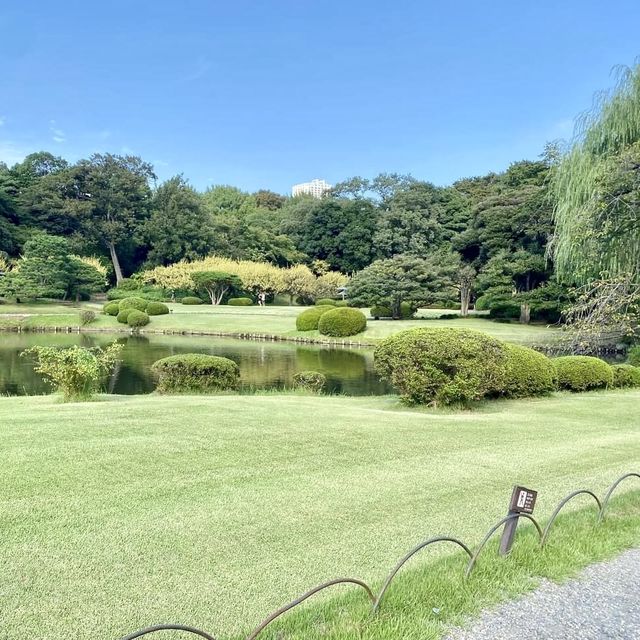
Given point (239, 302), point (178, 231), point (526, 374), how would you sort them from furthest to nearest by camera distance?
point (178, 231) → point (239, 302) → point (526, 374)

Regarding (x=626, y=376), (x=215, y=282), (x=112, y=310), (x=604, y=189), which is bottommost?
(x=112, y=310)

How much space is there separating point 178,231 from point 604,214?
4630 cm

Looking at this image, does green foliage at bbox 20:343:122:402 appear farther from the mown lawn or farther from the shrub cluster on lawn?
the shrub cluster on lawn

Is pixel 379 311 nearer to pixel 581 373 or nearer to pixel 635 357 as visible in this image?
pixel 635 357

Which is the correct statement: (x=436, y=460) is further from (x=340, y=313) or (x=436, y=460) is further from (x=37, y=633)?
(x=340, y=313)

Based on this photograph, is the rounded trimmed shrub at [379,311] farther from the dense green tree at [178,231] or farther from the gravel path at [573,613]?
the gravel path at [573,613]

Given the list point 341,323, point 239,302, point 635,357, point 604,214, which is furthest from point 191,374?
point 239,302

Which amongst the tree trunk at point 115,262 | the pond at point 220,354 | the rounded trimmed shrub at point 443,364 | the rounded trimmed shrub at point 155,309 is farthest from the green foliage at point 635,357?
the tree trunk at point 115,262

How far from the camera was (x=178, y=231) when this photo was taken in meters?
50.5

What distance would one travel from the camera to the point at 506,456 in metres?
5.47

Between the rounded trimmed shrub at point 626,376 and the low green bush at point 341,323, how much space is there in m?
15.1

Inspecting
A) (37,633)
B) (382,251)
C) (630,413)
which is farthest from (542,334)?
(382,251)

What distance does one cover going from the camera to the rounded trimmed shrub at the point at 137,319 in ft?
100

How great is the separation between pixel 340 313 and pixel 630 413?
1852 cm
